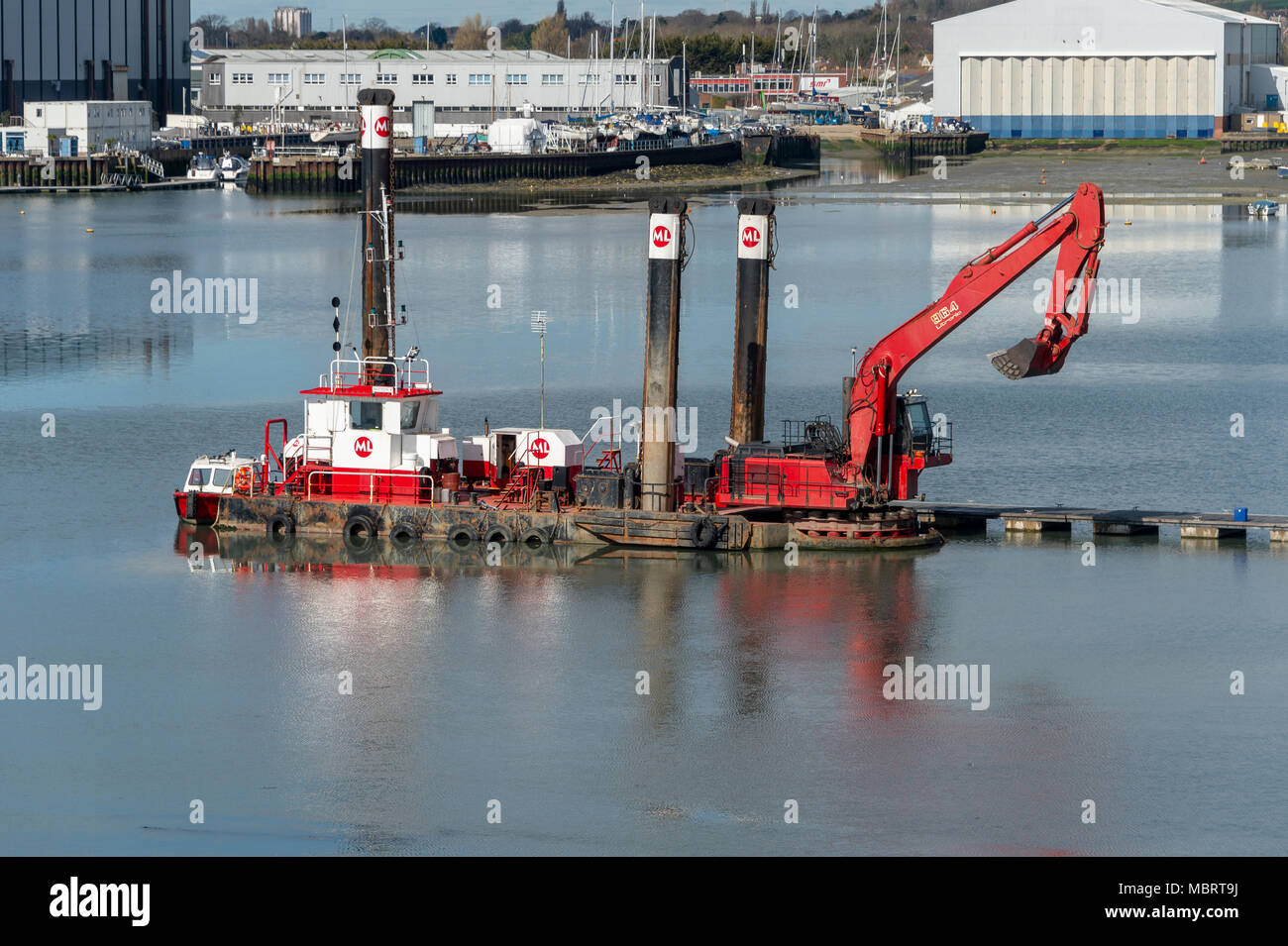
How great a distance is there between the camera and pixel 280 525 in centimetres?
3594

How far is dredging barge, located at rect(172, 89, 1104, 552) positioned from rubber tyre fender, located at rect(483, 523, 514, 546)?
17mm

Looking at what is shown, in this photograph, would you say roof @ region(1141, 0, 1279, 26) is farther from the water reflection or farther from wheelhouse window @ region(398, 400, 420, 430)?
wheelhouse window @ region(398, 400, 420, 430)

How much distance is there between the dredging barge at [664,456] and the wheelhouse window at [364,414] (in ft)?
0.08

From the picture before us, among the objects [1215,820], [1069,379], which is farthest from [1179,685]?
[1069,379]

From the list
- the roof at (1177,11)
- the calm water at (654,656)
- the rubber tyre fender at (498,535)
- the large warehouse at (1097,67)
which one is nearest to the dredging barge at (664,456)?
the rubber tyre fender at (498,535)

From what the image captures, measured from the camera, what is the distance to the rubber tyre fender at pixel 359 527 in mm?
35281

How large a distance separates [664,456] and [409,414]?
4.58 m

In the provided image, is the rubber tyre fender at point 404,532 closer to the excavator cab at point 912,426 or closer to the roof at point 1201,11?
the excavator cab at point 912,426

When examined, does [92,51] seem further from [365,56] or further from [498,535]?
[498,535]

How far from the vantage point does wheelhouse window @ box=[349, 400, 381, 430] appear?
35531mm

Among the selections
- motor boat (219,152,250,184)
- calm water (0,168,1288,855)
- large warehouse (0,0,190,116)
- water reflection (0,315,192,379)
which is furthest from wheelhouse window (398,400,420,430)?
motor boat (219,152,250,184)

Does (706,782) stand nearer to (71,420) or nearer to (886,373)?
(886,373)

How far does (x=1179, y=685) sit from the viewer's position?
28.3m
